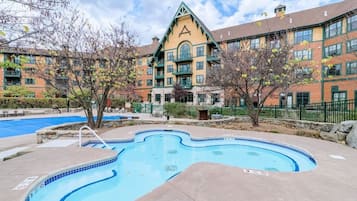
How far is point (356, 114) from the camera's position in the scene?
30.1 ft

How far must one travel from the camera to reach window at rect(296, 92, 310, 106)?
76.9 feet

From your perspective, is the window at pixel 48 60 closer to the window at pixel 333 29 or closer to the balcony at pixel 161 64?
the balcony at pixel 161 64

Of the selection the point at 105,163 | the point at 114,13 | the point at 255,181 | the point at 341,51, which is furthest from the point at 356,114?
the point at 341,51

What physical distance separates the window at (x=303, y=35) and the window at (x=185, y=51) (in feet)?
50.9

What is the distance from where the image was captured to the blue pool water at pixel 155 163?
13.5ft

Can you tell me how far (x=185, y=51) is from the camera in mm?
31031

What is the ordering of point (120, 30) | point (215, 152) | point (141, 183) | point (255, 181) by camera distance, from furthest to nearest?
1. point (120, 30)
2. point (215, 152)
3. point (141, 183)
4. point (255, 181)

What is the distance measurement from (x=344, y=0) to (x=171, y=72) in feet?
83.9

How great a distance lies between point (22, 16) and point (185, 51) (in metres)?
27.8

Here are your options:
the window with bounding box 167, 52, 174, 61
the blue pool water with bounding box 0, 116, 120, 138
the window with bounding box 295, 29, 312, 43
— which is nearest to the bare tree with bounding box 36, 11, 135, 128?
the blue pool water with bounding box 0, 116, 120, 138

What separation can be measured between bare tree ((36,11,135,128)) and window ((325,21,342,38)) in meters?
24.1

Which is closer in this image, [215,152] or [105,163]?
[105,163]

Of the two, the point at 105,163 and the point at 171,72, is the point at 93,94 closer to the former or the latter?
the point at 105,163

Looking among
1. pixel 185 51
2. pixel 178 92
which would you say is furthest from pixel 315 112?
pixel 185 51
